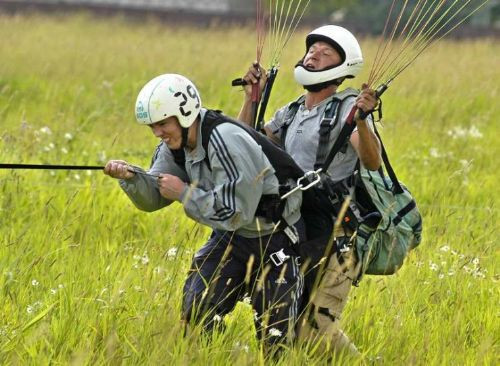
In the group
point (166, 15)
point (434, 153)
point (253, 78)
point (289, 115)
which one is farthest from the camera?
point (166, 15)

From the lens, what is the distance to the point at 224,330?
4.85 m

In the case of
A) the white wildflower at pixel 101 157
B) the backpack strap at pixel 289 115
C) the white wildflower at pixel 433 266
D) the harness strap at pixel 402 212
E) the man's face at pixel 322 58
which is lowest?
the white wildflower at pixel 101 157

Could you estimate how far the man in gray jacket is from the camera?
443 cm

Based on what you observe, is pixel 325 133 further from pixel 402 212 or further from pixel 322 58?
pixel 402 212

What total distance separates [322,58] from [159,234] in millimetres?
2339

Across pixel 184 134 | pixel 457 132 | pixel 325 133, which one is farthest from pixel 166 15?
pixel 184 134

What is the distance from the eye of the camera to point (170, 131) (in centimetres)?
450

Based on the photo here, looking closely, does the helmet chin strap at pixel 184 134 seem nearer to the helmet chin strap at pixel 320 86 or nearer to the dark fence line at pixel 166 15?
the helmet chin strap at pixel 320 86

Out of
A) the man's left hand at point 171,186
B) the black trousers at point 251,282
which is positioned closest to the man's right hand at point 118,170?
the man's left hand at point 171,186

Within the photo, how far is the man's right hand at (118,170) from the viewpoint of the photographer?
450 centimetres

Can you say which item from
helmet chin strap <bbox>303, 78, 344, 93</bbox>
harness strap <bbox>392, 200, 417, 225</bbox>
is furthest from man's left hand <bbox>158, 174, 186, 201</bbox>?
harness strap <bbox>392, 200, 417, 225</bbox>

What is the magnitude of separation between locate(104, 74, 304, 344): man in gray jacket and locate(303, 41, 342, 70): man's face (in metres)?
0.68

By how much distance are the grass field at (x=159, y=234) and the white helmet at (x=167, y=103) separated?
0.69m

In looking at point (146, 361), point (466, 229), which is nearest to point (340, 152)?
point (146, 361)
